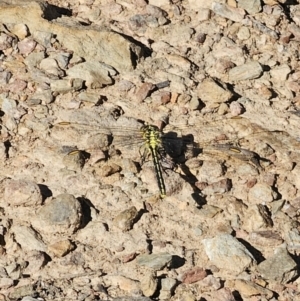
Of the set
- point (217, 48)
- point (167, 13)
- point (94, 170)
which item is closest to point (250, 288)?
point (94, 170)

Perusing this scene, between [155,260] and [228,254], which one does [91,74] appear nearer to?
[155,260]

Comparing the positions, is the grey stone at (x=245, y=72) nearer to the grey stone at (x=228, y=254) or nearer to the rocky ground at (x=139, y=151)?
the rocky ground at (x=139, y=151)

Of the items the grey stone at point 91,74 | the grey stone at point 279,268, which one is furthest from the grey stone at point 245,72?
the grey stone at point 279,268

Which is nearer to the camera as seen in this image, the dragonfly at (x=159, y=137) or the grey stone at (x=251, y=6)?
the dragonfly at (x=159, y=137)

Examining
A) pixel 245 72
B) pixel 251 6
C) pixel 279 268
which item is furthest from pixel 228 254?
pixel 251 6

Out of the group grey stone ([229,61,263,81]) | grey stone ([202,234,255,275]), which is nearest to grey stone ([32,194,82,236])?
grey stone ([202,234,255,275])
